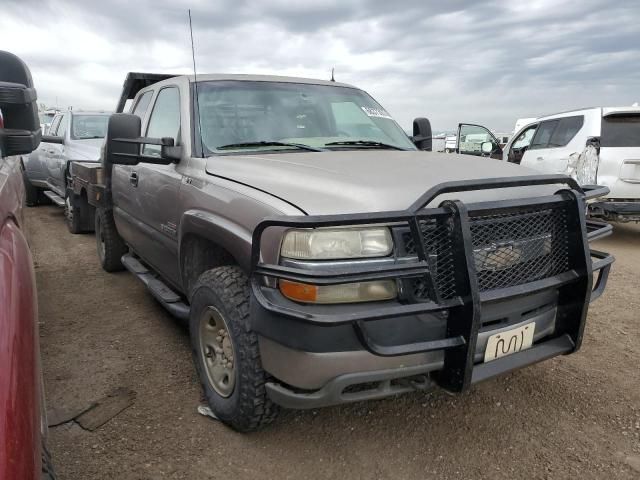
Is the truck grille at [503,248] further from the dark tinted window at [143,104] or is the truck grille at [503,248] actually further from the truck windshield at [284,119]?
the dark tinted window at [143,104]

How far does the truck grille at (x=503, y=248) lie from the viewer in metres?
2.05

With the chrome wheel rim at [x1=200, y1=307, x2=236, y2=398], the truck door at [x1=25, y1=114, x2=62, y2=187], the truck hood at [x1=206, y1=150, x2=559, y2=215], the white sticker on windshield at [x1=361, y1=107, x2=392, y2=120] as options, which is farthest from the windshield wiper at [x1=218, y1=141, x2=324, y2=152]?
the truck door at [x1=25, y1=114, x2=62, y2=187]

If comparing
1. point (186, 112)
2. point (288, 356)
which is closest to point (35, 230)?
point (186, 112)

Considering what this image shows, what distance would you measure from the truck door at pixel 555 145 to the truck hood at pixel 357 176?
17.5 ft

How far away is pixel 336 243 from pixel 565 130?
719cm

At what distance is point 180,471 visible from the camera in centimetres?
234

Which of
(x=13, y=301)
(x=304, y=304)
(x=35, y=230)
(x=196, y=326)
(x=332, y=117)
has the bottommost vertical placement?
(x=35, y=230)

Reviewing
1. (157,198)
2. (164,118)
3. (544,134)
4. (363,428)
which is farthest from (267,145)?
(544,134)

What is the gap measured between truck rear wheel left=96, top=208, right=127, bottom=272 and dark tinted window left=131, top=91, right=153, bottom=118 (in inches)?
45.5

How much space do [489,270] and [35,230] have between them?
24.9ft

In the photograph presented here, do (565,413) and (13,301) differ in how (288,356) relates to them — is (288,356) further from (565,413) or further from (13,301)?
(565,413)

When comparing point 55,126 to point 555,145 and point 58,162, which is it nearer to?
point 58,162

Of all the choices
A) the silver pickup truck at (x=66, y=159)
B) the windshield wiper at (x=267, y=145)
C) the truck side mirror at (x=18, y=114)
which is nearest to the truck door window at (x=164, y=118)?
the windshield wiper at (x=267, y=145)

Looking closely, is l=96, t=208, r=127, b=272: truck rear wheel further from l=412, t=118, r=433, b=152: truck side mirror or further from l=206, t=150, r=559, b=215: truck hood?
l=412, t=118, r=433, b=152: truck side mirror
